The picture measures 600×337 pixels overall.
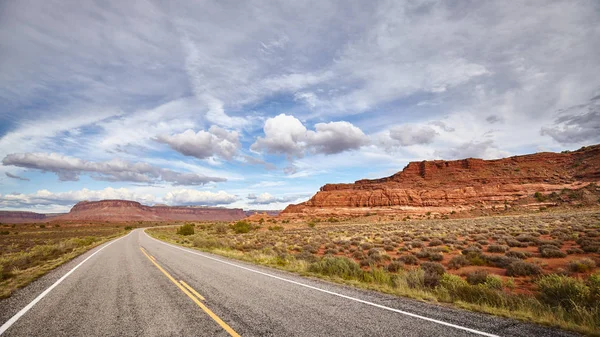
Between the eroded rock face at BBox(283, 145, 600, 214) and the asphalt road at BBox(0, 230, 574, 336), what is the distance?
78.6 metres

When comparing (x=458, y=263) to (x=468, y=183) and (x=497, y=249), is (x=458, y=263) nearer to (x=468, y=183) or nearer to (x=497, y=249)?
(x=497, y=249)

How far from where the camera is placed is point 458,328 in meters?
4.88

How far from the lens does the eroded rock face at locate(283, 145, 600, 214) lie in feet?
238

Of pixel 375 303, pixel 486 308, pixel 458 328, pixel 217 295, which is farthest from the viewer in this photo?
pixel 217 295

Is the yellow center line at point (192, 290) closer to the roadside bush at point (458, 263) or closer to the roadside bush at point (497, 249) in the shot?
the roadside bush at point (458, 263)

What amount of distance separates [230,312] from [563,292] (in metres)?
8.26

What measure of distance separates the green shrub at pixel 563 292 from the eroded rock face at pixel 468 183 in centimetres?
7634

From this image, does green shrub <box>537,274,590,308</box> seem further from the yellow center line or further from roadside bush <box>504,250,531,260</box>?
the yellow center line

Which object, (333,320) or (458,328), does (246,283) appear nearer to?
(333,320)

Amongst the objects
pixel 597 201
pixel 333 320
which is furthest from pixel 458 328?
pixel 597 201

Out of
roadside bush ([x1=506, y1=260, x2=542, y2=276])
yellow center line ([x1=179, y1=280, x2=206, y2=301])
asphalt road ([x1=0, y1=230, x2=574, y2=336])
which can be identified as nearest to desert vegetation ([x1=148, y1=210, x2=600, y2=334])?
roadside bush ([x1=506, y1=260, x2=542, y2=276])

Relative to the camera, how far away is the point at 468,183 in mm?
85375

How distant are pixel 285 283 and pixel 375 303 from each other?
10.7 feet

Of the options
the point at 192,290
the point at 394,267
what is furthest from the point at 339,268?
the point at 192,290
